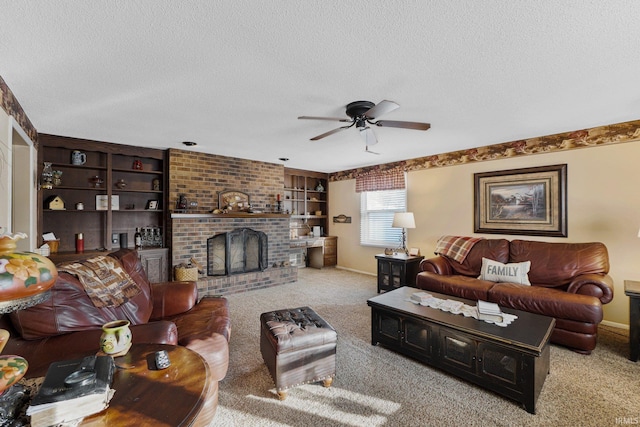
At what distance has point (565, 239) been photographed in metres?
3.67

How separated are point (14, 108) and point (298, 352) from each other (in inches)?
125

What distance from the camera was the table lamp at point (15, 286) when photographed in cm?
77

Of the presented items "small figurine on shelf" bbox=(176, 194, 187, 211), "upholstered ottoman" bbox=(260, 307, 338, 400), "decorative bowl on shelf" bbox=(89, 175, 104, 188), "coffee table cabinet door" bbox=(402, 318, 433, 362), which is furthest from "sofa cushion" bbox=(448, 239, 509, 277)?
"decorative bowl on shelf" bbox=(89, 175, 104, 188)

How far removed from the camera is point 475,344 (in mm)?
2100

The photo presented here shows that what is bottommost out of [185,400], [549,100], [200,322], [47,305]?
[200,322]

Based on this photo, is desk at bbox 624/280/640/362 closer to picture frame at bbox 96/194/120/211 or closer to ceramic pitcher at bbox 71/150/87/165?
picture frame at bbox 96/194/120/211

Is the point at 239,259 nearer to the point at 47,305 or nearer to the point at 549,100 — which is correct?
the point at 47,305

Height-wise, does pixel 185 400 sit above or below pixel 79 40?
below

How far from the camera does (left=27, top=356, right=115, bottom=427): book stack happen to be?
0.86m

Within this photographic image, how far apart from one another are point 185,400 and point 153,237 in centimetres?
419

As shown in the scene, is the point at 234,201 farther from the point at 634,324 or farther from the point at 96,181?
the point at 634,324

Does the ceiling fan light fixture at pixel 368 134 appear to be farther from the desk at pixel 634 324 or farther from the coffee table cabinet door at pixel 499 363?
the desk at pixel 634 324

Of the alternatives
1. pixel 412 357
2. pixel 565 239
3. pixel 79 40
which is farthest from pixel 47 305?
pixel 565 239

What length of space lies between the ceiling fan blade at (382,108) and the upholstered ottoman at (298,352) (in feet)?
5.70
